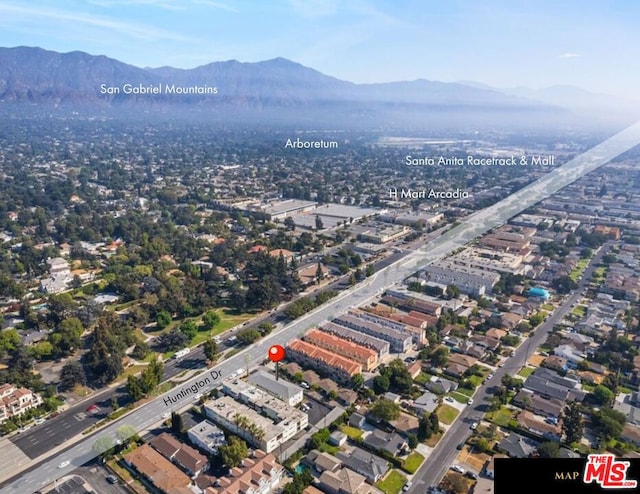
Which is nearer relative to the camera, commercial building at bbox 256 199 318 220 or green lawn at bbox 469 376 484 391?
green lawn at bbox 469 376 484 391

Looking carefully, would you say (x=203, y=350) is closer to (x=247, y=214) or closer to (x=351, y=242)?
(x=351, y=242)

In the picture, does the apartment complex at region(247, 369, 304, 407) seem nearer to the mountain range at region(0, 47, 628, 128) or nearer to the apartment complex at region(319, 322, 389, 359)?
the apartment complex at region(319, 322, 389, 359)

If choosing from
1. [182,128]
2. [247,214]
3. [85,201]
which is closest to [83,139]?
[182,128]

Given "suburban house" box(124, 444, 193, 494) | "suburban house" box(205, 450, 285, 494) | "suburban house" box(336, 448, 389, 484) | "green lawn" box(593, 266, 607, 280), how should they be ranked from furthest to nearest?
"green lawn" box(593, 266, 607, 280), "suburban house" box(336, 448, 389, 484), "suburban house" box(124, 444, 193, 494), "suburban house" box(205, 450, 285, 494)

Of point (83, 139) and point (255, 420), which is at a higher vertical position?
point (83, 139)

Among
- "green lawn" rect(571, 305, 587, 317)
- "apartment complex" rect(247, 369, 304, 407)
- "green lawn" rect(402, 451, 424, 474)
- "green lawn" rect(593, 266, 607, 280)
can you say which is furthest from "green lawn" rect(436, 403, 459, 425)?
"green lawn" rect(593, 266, 607, 280)

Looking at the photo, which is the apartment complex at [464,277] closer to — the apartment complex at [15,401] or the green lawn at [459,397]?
the green lawn at [459,397]
